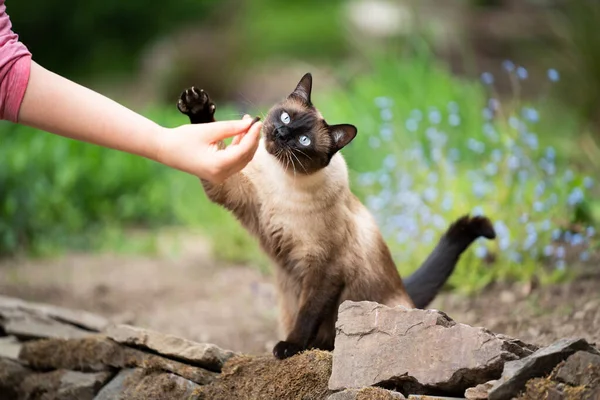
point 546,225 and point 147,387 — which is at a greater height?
point 546,225

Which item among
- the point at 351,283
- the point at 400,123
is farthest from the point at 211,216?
the point at 351,283

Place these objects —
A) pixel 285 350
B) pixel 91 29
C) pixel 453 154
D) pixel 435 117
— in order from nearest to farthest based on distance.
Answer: pixel 285 350, pixel 453 154, pixel 435 117, pixel 91 29

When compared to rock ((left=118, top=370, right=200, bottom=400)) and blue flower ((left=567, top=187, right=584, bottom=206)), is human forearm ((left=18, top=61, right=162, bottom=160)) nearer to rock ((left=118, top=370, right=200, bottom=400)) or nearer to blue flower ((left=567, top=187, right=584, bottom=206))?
rock ((left=118, top=370, right=200, bottom=400))

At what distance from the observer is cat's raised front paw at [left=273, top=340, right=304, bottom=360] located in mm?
2768

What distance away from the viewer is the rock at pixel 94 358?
2.82m

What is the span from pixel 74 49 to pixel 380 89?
4.75 meters

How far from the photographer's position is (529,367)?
2162mm

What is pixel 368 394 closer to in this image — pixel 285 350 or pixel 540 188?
pixel 285 350

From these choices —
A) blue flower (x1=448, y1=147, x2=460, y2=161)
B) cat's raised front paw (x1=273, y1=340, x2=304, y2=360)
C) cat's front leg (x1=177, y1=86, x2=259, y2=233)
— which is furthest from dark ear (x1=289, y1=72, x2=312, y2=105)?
blue flower (x1=448, y1=147, x2=460, y2=161)

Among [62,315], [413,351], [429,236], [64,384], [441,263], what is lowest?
[413,351]

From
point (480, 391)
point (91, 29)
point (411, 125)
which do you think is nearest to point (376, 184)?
point (411, 125)

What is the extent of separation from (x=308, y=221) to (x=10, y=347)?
1.44 m

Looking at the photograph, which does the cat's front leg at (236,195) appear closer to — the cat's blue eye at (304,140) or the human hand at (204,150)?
the cat's blue eye at (304,140)

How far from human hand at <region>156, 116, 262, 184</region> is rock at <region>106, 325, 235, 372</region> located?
2.50ft
